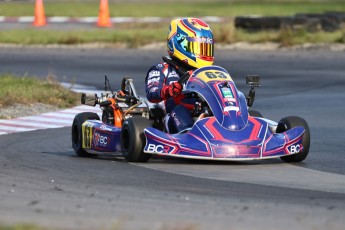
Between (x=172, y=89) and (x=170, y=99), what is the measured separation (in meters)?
0.34

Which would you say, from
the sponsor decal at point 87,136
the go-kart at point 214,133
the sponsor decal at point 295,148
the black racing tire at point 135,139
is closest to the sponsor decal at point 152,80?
the go-kart at point 214,133

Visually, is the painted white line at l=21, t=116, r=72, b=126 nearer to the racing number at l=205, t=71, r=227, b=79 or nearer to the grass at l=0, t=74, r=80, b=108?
the grass at l=0, t=74, r=80, b=108

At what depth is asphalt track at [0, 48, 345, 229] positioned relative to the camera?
20.1ft

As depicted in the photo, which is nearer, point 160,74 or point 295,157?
point 295,157

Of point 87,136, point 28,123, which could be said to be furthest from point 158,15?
point 87,136

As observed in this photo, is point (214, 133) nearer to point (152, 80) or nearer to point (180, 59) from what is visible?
point (152, 80)

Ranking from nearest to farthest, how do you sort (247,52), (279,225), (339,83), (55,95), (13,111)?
(279,225) < (13,111) < (55,95) < (339,83) < (247,52)

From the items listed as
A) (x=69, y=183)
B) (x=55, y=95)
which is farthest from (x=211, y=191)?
(x=55, y=95)

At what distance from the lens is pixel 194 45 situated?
9938 mm

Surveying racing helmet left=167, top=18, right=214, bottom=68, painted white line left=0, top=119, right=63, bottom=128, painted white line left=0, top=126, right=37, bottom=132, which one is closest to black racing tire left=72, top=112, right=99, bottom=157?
racing helmet left=167, top=18, right=214, bottom=68

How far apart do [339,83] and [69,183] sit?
10105 millimetres

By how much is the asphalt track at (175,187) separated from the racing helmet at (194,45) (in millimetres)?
1017

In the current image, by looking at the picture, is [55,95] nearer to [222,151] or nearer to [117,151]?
[117,151]

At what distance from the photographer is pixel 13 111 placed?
45.1ft
